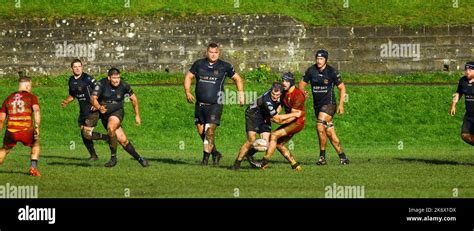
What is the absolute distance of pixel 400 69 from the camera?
44.8 m

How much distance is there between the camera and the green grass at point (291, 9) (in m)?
45.5

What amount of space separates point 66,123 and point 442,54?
13.4m

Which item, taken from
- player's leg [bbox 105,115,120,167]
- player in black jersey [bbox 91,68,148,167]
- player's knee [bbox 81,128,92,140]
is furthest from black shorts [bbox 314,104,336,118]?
player's knee [bbox 81,128,92,140]

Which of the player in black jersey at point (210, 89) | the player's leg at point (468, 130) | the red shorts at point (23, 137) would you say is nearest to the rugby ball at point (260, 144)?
the player in black jersey at point (210, 89)

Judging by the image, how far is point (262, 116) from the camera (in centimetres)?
2858

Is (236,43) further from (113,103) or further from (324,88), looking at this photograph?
(113,103)

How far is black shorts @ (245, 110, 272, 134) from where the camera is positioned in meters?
28.4

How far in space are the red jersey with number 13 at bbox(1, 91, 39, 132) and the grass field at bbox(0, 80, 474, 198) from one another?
110 cm

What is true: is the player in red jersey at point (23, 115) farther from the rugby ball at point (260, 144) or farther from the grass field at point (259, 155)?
the rugby ball at point (260, 144)

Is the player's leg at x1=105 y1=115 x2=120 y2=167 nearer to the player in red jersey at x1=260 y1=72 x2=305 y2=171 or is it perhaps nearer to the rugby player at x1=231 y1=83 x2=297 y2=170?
the rugby player at x1=231 y1=83 x2=297 y2=170

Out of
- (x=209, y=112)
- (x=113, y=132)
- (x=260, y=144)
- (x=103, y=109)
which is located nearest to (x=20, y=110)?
(x=103, y=109)

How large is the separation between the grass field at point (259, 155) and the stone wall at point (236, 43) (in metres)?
1.73

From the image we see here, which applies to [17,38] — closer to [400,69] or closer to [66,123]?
[66,123]

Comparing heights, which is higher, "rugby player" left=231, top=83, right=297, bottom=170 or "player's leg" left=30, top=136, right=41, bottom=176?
"rugby player" left=231, top=83, right=297, bottom=170
